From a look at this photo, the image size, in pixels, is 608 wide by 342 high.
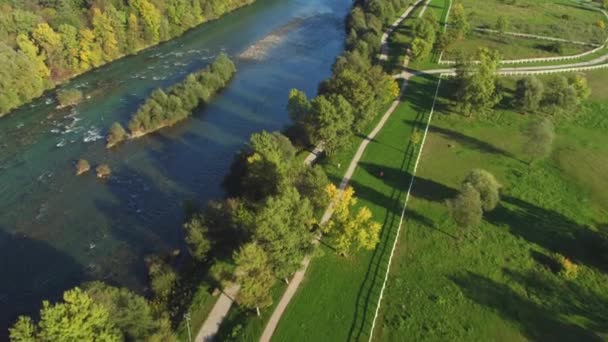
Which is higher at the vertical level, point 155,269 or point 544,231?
point 544,231

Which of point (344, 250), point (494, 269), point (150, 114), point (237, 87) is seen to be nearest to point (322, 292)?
point (344, 250)

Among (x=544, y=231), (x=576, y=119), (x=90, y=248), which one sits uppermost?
(x=576, y=119)

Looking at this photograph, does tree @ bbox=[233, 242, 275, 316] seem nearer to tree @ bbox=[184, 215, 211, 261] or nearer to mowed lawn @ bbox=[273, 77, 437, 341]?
mowed lawn @ bbox=[273, 77, 437, 341]

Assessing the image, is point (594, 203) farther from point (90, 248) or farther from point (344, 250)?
point (90, 248)

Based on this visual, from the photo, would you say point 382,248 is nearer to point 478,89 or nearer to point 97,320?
point 97,320

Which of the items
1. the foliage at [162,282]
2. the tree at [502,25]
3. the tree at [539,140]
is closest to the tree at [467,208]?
the tree at [539,140]

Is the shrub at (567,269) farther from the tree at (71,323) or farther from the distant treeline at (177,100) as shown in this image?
the distant treeline at (177,100)
